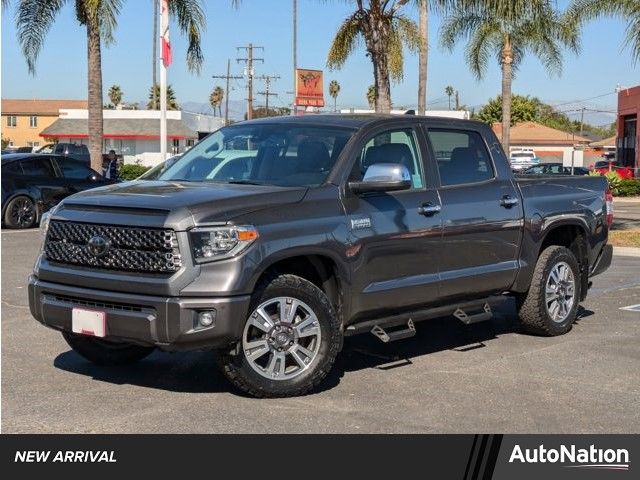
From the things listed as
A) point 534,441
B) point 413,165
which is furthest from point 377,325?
point 534,441

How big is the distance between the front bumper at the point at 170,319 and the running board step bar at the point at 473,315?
228cm

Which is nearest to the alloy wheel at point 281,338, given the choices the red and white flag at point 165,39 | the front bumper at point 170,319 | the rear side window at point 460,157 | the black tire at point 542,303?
the front bumper at point 170,319

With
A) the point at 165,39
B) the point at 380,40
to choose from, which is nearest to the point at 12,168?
the point at 165,39

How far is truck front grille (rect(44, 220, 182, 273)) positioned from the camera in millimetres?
6027

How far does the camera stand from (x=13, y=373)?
7105 mm

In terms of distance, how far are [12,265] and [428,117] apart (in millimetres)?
7544

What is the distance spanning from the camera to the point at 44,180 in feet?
64.7

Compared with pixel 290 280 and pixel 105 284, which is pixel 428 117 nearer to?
pixel 290 280

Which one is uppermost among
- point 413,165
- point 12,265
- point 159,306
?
point 413,165

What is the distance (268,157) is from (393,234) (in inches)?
43.3

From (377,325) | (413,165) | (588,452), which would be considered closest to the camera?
(588,452)

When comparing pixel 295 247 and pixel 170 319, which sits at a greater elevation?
pixel 295 247

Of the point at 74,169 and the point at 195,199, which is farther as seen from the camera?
the point at 74,169

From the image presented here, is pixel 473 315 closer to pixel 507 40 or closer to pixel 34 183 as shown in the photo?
pixel 34 183
